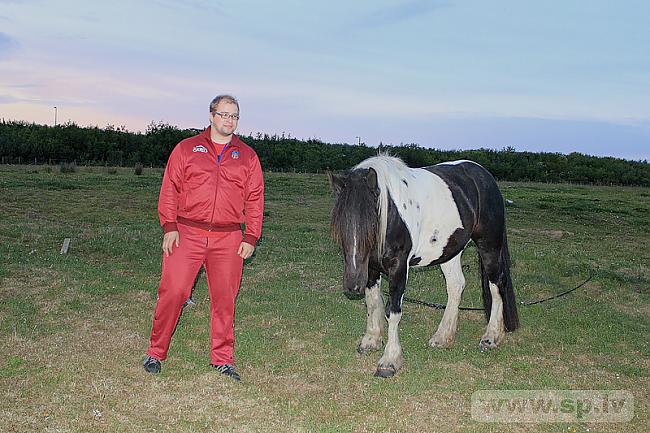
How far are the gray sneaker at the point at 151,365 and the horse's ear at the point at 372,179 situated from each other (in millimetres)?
2553

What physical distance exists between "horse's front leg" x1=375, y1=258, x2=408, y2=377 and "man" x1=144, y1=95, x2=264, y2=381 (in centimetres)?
139

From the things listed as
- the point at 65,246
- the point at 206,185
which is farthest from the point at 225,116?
the point at 65,246

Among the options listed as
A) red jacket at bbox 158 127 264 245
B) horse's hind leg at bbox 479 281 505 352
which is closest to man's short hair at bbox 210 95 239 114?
red jacket at bbox 158 127 264 245

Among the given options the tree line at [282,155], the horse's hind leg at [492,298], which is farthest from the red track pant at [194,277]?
the tree line at [282,155]

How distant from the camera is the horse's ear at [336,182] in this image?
17.2ft

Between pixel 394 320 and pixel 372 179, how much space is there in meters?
1.50

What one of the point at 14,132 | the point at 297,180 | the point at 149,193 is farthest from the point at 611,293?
the point at 14,132

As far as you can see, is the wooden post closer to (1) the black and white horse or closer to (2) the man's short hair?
(1) the black and white horse

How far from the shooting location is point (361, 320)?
7582mm

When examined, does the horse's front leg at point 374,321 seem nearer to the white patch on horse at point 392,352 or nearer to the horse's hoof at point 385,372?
the white patch on horse at point 392,352

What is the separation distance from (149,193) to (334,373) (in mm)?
17965

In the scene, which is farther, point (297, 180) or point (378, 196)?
point (297, 180)

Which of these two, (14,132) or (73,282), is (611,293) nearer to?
(73,282)

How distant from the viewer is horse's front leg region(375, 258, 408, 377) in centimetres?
568
